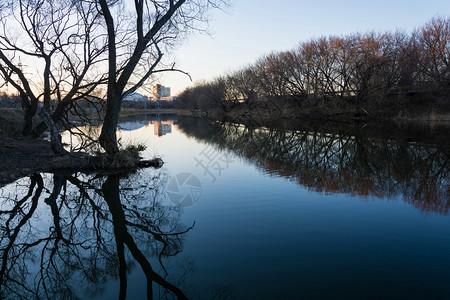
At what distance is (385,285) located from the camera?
4098 millimetres

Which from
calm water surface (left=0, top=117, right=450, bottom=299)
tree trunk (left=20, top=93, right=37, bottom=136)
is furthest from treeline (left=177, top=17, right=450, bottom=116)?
tree trunk (left=20, top=93, right=37, bottom=136)

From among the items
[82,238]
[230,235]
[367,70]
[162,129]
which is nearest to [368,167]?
[230,235]

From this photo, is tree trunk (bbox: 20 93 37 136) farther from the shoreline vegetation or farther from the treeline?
the treeline

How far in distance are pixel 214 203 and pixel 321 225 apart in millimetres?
2716

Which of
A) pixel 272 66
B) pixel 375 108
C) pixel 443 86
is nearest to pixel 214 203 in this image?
pixel 375 108

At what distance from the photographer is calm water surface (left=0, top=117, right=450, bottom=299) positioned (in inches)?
164

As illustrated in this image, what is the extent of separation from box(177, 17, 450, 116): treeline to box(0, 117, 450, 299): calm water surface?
31578 mm

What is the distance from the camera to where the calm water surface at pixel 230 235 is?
4164 mm

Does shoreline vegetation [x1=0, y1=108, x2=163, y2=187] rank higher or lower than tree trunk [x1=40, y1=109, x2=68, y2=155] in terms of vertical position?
lower

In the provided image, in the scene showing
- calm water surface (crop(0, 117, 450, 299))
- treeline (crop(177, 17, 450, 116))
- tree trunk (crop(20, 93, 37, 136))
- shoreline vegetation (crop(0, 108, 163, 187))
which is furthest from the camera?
treeline (crop(177, 17, 450, 116))

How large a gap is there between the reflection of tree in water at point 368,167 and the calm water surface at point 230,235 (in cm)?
9

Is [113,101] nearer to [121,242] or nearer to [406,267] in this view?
[121,242]

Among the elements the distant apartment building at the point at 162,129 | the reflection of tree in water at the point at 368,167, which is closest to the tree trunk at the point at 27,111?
the reflection of tree in water at the point at 368,167

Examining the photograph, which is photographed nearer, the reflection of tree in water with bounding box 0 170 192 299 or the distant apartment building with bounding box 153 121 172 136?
the reflection of tree in water with bounding box 0 170 192 299
